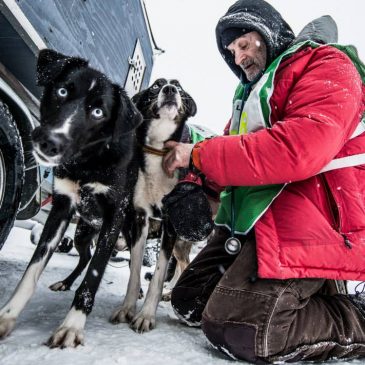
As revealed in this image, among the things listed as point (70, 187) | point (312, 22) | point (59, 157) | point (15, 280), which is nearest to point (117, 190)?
point (70, 187)

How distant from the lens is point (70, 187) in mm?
2117

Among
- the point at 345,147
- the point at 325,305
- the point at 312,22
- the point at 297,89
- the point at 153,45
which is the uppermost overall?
the point at 153,45

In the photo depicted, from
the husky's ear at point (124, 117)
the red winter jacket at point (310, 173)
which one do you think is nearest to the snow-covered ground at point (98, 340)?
the red winter jacket at point (310, 173)

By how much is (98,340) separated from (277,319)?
86 cm

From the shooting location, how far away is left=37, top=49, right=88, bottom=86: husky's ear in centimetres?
199

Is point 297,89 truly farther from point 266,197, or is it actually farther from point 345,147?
point 266,197

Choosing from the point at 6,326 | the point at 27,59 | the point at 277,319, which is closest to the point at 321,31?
the point at 277,319

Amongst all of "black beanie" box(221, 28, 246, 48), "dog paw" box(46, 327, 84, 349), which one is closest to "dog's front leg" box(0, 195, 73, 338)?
"dog paw" box(46, 327, 84, 349)

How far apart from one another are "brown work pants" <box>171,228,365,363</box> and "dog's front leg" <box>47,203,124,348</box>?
618 millimetres

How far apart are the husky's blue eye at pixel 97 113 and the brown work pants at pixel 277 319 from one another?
111 centimetres

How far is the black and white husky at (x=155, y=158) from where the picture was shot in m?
2.58

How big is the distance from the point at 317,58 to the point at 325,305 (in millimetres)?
1374

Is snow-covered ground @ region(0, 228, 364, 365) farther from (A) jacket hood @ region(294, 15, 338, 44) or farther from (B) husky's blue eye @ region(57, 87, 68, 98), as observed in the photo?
(A) jacket hood @ region(294, 15, 338, 44)

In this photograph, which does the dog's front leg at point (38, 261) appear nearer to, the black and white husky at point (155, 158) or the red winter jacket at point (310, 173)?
the black and white husky at point (155, 158)
